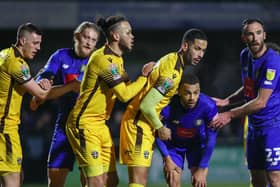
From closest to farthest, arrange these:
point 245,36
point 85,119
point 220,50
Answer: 1. point 85,119
2. point 245,36
3. point 220,50

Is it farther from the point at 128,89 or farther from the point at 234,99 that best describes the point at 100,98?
the point at 234,99

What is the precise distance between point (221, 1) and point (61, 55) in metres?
14.2

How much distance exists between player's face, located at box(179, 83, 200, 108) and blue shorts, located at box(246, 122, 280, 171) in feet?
2.67

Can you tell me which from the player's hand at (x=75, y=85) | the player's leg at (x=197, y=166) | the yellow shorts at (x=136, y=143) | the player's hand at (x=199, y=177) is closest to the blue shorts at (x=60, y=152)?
the player's hand at (x=75, y=85)

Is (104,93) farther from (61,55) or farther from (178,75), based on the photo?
(61,55)

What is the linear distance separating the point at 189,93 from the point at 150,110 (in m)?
0.95

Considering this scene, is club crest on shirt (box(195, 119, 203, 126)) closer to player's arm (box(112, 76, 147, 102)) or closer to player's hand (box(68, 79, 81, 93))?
player's arm (box(112, 76, 147, 102))

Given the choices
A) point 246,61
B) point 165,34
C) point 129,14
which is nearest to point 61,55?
point 246,61

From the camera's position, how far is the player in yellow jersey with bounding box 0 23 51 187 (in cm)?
974

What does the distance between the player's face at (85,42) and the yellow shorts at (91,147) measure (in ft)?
4.78

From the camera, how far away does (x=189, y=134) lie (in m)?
10.8

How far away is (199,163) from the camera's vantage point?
10.7m

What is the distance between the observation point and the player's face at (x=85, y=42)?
423 inches

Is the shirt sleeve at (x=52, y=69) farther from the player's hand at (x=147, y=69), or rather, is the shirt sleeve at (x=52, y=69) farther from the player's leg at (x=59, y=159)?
the player's hand at (x=147, y=69)
